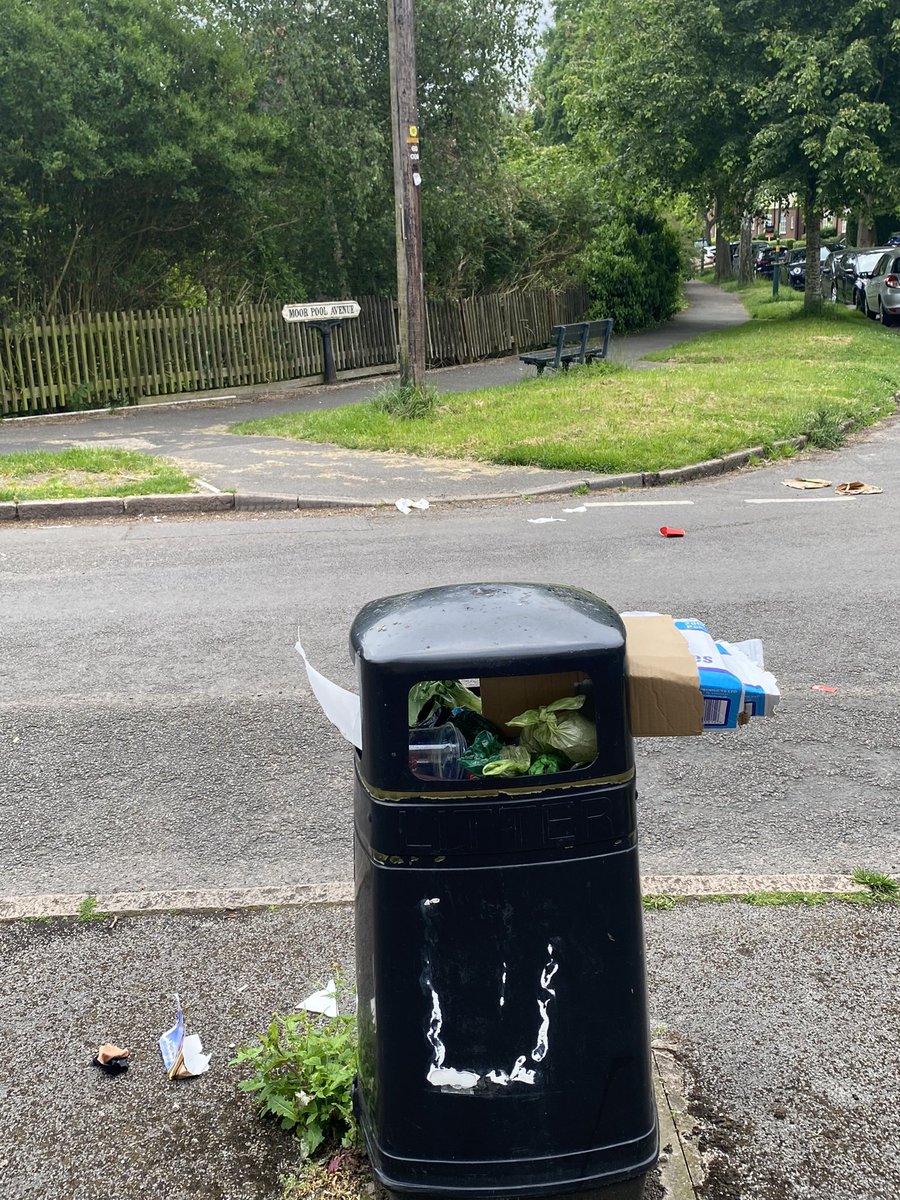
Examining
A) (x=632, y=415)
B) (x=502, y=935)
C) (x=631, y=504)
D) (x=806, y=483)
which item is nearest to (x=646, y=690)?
(x=502, y=935)

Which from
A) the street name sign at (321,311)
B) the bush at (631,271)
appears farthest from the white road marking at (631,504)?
the bush at (631,271)

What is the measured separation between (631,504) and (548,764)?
8055mm

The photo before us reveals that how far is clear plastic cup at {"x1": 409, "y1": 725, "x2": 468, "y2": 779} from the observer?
2.11 metres

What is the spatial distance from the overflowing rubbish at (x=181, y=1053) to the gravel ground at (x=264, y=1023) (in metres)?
0.03

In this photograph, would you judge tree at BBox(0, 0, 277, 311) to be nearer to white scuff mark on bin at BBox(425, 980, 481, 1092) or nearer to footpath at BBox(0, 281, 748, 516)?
footpath at BBox(0, 281, 748, 516)

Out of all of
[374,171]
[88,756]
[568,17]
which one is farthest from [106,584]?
[568,17]

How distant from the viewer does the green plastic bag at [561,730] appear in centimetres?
210

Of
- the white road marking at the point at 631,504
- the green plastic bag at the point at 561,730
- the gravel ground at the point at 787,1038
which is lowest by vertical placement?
the white road marking at the point at 631,504

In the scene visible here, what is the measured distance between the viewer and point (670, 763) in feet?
15.3

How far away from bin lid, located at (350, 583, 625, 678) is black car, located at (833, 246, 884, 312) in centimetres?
2859

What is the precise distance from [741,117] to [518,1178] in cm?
2578

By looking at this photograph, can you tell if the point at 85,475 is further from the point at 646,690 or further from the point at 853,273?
the point at 853,273

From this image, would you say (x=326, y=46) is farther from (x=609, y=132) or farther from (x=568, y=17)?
(x=568, y=17)

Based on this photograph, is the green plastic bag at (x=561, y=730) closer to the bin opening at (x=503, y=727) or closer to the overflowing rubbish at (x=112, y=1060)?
the bin opening at (x=503, y=727)
